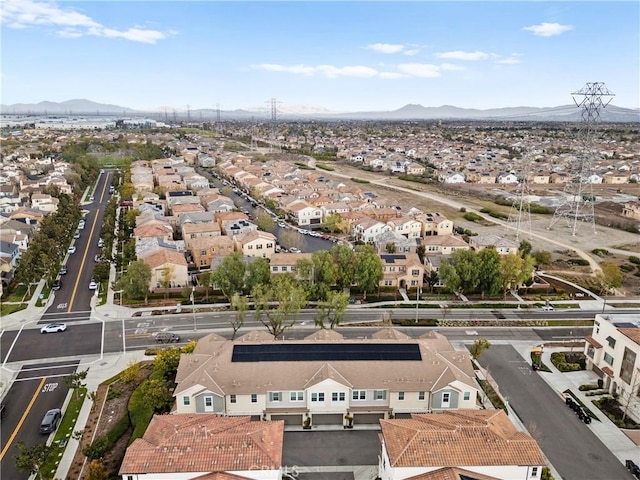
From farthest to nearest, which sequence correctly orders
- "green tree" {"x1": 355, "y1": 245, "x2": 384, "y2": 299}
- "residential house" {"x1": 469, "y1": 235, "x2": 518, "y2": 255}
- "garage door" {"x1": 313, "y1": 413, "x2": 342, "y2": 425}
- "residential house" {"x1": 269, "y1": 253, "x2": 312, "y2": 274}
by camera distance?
"residential house" {"x1": 469, "y1": 235, "x2": 518, "y2": 255} < "residential house" {"x1": 269, "y1": 253, "x2": 312, "y2": 274} < "green tree" {"x1": 355, "y1": 245, "x2": 384, "y2": 299} < "garage door" {"x1": 313, "y1": 413, "x2": 342, "y2": 425}

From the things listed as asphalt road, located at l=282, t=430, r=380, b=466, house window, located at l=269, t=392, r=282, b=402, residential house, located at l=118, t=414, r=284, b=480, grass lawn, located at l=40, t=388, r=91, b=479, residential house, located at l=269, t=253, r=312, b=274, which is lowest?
asphalt road, located at l=282, t=430, r=380, b=466

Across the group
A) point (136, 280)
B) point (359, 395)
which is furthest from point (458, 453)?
point (136, 280)

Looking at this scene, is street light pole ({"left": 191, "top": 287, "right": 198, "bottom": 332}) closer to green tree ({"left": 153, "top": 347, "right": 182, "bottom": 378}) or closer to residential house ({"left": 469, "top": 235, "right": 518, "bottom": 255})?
green tree ({"left": 153, "top": 347, "right": 182, "bottom": 378})

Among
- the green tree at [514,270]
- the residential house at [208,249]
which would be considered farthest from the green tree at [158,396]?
the green tree at [514,270]

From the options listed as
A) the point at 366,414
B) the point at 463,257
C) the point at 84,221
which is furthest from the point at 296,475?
the point at 84,221

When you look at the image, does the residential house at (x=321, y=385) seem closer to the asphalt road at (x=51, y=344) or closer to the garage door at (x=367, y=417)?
the garage door at (x=367, y=417)

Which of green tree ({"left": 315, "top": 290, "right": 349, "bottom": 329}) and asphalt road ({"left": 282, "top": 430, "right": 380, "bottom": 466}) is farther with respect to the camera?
green tree ({"left": 315, "top": 290, "right": 349, "bottom": 329})

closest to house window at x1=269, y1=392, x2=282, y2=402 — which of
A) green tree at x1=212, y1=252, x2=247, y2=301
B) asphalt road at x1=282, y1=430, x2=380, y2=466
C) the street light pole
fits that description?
asphalt road at x1=282, y1=430, x2=380, y2=466

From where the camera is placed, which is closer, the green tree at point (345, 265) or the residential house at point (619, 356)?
the residential house at point (619, 356)
